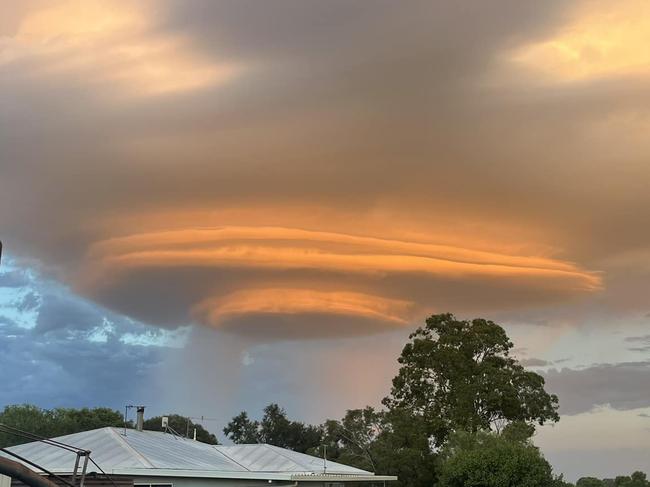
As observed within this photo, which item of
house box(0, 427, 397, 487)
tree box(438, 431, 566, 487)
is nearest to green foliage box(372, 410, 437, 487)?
tree box(438, 431, 566, 487)

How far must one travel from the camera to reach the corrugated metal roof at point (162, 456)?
2691 centimetres

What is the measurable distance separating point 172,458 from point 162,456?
41 cm

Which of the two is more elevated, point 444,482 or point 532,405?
point 532,405

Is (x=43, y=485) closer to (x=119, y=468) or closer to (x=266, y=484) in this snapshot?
(x=119, y=468)

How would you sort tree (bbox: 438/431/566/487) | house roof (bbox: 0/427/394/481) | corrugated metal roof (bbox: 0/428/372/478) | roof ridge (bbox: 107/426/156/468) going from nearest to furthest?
roof ridge (bbox: 107/426/156/468) → house roof (bbox: 0/427/394/481) → corrugated metal roof (bbox: 0/428/372/478) → tree (bbox: 438/431/566/487)

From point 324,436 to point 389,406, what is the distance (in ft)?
75.5

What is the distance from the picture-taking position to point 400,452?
54.3 metres

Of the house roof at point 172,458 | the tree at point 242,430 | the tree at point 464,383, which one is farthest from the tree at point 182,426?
the house roof at point 172,458

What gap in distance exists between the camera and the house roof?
87.7ft

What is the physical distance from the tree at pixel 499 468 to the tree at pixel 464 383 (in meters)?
9.80

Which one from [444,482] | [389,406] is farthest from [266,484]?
[389,406]

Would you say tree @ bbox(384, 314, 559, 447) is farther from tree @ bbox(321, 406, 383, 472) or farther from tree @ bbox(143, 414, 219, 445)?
tree @ bbox(143, 414, 219, 445)

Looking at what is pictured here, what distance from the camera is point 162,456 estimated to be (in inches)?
1131

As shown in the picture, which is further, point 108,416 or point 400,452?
point 108,416
